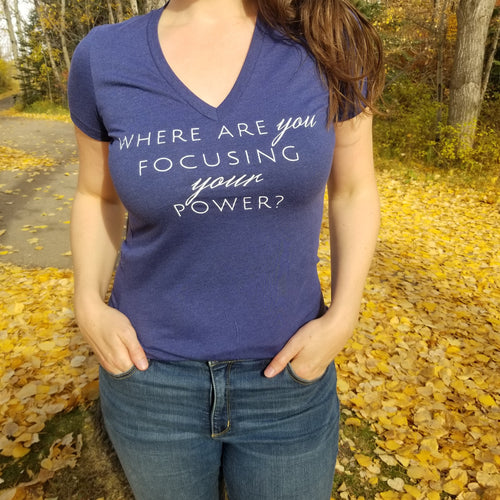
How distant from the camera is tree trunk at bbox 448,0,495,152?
783 cm

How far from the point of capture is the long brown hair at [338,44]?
3.66 feet

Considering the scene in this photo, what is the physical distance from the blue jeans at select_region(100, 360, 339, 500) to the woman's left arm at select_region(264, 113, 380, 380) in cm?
6

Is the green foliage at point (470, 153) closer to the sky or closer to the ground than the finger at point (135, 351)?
closer to the ground

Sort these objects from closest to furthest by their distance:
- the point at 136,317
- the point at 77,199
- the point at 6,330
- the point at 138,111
Answer: 1. the point at 138,111
2. the point at 136,317
3. the point at 77,199
4. the point at 6,330

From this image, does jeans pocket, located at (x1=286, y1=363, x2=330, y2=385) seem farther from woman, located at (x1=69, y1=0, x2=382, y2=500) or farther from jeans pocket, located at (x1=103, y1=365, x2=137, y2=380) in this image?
jeans pocket, located at (x1=103, y1=365, x2=137, y2=380)

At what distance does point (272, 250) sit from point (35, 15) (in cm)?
3066

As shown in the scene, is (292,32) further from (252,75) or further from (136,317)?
(136,317)

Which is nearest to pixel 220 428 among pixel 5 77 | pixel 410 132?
pixel 410 132

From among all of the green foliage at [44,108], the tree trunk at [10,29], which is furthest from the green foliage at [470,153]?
the tree trunk at [10,29]

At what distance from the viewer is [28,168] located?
938 cm

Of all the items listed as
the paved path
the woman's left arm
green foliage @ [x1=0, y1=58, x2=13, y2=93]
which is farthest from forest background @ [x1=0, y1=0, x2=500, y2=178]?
green foliage @ [x1=0, y1=58, x2=13, y2=93]

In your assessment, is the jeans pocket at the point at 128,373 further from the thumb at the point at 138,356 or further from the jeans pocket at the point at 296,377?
the jeans pocket at the point at 296,377

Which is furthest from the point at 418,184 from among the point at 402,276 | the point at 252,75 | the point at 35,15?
the point at 35,15

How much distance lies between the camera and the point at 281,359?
114cm
